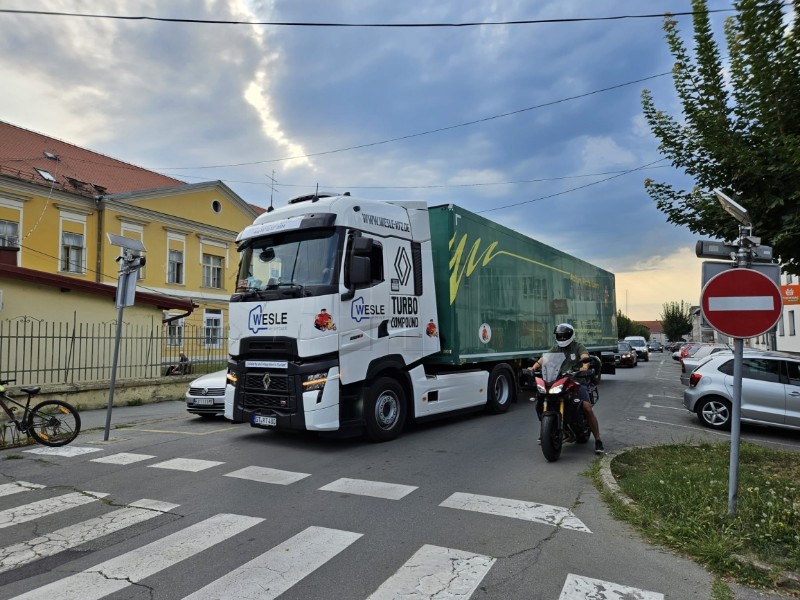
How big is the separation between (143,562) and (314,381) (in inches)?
137

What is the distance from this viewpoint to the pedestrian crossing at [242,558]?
346cm

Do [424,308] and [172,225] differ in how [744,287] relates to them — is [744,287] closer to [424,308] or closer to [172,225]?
[424,308]

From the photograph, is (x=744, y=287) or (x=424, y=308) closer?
(x=744, y=287)

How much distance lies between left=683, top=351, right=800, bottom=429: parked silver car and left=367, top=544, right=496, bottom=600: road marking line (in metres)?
7.79

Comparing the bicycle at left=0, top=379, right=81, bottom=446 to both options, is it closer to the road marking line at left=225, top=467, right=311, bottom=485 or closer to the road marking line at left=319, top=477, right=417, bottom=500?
the road marking line at left=225, top=467, right=311, bottom=485

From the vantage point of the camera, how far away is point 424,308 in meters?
9.14

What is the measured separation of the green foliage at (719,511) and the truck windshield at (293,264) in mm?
4450

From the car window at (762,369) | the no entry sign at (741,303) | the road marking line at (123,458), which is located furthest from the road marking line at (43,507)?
the car window at (762,369)

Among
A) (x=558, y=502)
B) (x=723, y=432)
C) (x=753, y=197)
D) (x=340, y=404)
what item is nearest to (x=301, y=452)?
(x=340, y=404)

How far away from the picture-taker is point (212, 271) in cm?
3384

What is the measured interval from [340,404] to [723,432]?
7098 mm

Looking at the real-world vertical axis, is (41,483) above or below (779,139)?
below

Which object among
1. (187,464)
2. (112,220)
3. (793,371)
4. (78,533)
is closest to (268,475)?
(187,464)

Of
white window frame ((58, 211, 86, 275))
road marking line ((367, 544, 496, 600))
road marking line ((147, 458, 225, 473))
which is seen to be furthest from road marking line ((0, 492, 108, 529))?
white window frame ((58, 211, 86, 275))
